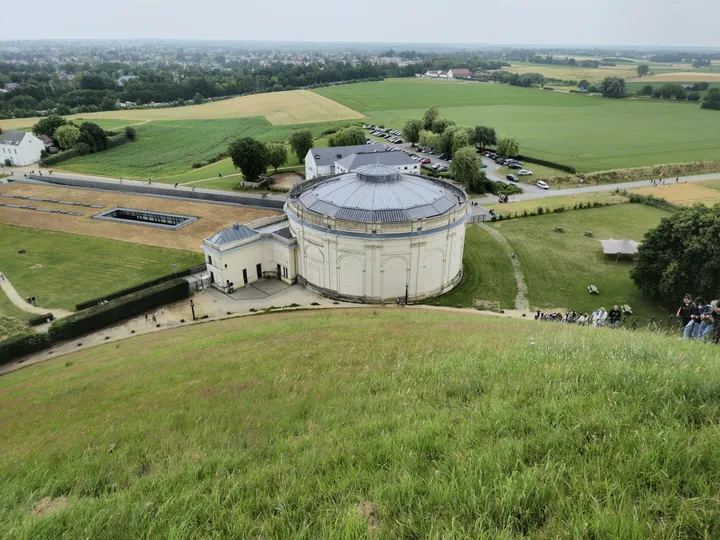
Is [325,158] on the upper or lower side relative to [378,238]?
lower

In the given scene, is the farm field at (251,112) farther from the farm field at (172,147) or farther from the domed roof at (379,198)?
the domed roof at (379,198)

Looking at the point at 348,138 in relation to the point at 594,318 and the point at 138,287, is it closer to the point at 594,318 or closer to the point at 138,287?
the point at 138,287

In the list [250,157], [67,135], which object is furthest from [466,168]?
[67,135]

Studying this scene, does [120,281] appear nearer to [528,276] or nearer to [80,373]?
[80,373]

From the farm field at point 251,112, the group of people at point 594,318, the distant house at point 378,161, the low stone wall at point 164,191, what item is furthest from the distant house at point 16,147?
the group of people at point 594,318

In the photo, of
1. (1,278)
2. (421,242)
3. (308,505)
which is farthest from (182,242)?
(308,505)

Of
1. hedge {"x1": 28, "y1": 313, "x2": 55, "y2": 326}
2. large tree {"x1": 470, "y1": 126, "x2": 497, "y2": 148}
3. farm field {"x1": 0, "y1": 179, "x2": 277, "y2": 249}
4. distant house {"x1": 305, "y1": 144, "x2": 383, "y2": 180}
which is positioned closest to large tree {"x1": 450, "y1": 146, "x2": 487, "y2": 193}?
distant house {"x1": 305, "y1": 144, "x2": 383, "y2": 180}
